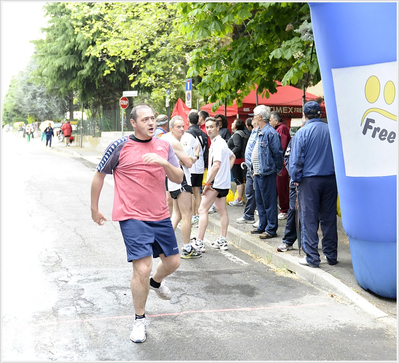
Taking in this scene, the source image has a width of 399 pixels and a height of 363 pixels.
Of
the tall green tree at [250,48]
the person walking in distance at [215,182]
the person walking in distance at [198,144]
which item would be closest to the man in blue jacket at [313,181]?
the person walking in distance at [215,182]

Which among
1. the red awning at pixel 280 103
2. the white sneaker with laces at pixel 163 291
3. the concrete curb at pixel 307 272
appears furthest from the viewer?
the red awning at pixel 280 103

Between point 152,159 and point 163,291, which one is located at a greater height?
point 152,159

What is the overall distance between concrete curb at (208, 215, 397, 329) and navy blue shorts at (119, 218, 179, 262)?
85.8 inches

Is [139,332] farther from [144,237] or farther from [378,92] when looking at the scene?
[378,92]

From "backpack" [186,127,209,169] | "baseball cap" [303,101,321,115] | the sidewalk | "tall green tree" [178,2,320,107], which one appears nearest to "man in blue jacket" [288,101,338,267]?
"baseball cap" [303,101,321,115]

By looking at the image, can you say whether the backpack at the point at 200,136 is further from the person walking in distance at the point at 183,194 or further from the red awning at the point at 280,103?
the red awning at the point at 280,103

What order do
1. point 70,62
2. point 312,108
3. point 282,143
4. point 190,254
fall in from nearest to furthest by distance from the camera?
point 312,108 < point 190,254 < point 282,143 < point 70,62

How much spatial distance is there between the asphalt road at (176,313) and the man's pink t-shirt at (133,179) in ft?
3.39

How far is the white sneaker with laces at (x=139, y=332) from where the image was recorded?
445cm

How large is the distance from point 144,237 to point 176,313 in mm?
1021

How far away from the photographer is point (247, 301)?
5.70 meters

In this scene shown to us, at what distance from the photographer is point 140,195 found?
15.5 ft

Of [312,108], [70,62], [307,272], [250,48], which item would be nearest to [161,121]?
[312,108]

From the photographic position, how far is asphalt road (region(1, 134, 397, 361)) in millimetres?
4324
